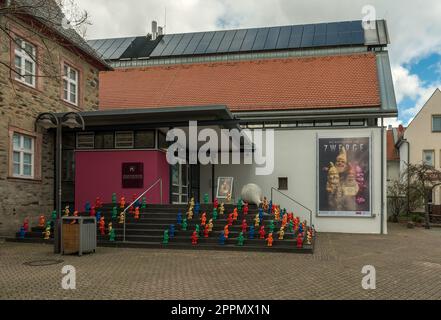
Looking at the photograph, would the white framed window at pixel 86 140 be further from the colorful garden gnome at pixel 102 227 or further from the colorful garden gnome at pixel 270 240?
the colorful garden gnome at pixel 270 240

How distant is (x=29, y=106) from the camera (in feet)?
54.3

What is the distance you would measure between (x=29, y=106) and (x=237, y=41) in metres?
19.1

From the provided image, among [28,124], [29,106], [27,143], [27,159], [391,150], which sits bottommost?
[27,159]

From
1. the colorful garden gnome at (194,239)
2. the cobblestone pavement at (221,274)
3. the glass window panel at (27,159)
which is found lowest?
the cobblestone pavement at (221,274)

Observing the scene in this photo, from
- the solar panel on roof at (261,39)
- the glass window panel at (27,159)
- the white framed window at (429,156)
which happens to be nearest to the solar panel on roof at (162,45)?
the solar panel on roof at (261,39)

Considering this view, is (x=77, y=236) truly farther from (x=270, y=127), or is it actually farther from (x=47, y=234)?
(x=270, y=127)

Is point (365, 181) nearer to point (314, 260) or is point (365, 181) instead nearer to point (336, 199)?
point (336, 199)

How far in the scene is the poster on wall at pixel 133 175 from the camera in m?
17.1

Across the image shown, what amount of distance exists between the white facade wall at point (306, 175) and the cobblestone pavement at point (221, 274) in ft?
19.9

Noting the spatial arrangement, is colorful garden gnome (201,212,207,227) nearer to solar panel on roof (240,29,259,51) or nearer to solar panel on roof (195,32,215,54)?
solar panel on roof (240,29,259,51)

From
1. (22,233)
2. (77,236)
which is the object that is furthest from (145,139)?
(77,236)

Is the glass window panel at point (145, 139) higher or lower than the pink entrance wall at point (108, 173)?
higher

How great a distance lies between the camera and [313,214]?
A: 20.8 m
